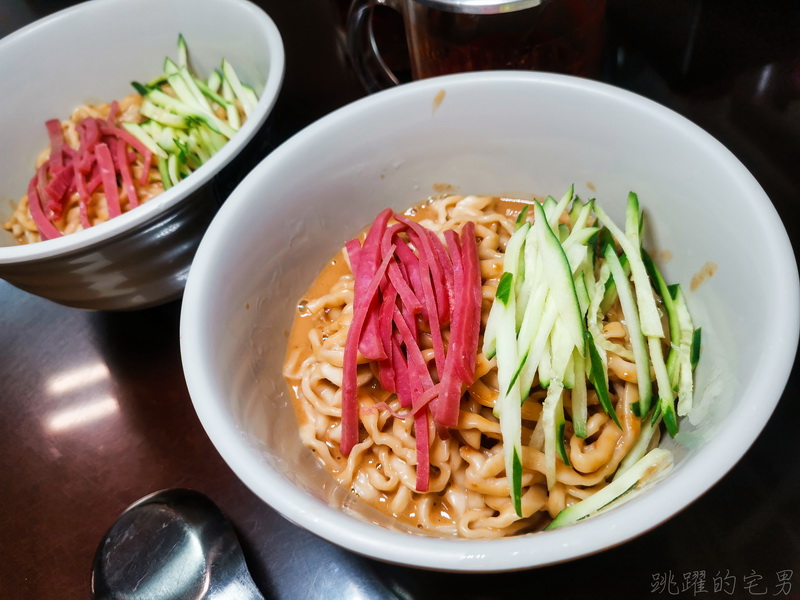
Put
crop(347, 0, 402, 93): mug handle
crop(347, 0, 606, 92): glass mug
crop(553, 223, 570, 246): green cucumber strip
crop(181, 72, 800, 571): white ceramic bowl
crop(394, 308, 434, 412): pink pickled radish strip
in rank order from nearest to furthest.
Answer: crop(181, 72, 800, 571): white ceramic bowl < crop(394, 308, 434, 412): pink pickled radish strip < crop(553, 223, 570, 246): green cucumber strip < crop(347, 0, 606, 92): glass mug < crop(347, 0, 402, 93): mug handle

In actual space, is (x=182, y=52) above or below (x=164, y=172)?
above

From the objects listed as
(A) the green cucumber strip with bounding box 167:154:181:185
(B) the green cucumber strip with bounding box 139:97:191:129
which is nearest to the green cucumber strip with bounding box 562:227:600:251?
(A) the green cucumber strip with bounding box 167:154:181:185

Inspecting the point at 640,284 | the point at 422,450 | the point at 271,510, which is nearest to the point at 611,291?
the point at 640,284

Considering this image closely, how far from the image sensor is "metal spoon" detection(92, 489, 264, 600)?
0.96 meters

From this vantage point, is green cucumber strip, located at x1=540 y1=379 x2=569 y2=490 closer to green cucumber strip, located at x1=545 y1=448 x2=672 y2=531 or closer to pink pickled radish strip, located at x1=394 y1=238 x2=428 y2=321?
green cucumber strip, located at x1=545 y1=448 x2=672 y2=531

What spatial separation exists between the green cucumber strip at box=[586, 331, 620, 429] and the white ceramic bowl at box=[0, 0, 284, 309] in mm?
705

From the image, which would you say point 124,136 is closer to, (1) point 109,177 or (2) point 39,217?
(1) point 109,177

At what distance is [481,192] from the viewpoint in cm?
120

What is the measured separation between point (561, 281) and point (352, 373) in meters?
0.33

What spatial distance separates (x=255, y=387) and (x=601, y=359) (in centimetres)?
53

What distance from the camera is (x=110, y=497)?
117 centimetres

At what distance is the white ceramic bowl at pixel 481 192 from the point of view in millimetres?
691

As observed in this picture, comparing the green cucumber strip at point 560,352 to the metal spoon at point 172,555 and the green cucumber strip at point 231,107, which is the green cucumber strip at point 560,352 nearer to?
the metal spoon at point 172,555

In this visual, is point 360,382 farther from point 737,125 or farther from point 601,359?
point 737,125
